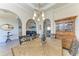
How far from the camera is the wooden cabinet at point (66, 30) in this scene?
183cm

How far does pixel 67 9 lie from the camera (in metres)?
1.86

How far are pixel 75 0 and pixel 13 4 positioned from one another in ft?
3.45

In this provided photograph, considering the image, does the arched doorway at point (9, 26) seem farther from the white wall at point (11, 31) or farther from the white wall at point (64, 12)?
the white wall at point (64, 12)

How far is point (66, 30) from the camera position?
1893 mm

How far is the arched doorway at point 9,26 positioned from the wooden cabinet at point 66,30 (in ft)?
2.24

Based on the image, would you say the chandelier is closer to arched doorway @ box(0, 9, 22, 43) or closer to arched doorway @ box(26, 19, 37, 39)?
arched doorway @ box(26, 19, 37, 39)

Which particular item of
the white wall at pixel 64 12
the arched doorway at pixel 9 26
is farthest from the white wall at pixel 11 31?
the white wall at pixel 64 12

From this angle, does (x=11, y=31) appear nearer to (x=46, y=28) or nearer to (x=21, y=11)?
(x=21, y=11)

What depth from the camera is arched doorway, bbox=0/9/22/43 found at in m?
1.88

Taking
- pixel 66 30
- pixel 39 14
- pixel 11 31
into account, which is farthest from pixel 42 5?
pixel 11 31

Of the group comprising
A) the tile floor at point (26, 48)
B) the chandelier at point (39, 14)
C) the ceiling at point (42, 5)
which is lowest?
the tile floor at point (26, 48)

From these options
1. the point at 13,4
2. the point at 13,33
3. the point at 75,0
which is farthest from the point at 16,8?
the point at 75,0

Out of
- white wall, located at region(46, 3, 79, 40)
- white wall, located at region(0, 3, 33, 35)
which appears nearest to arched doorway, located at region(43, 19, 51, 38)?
white wall, located at region(46, 3, 79, 40)

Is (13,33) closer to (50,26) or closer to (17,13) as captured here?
(17,13)
